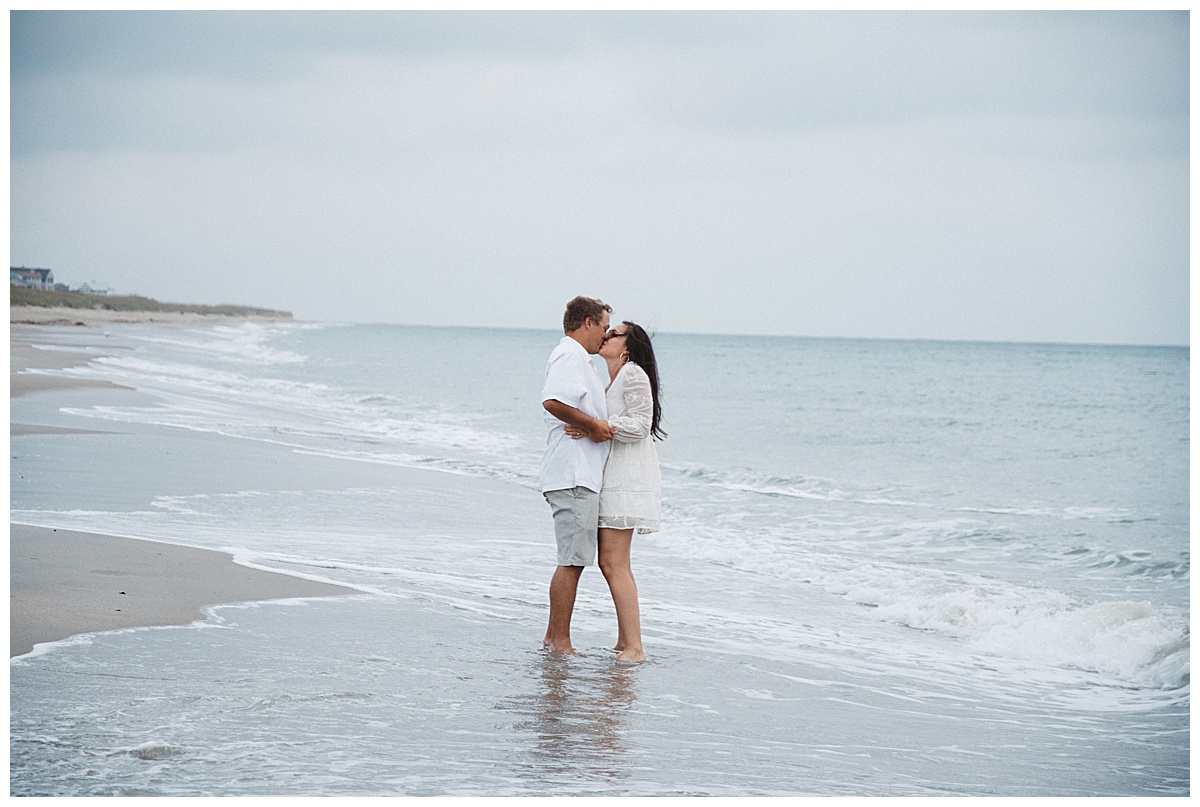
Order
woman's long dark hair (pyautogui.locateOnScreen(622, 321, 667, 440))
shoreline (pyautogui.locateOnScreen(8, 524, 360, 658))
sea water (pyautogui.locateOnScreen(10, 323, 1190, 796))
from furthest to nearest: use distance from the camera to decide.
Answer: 1. woman's long dark hair (pyautogui.locateOnScreen(622, 321, 667, 440))
2. shoreline (pyautogui.locateOnScreen(8, 524, 360, 658))
3. sea water (pyautogui.locateOnScreen(10, 323, 1190, 796))

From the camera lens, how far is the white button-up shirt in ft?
16.6

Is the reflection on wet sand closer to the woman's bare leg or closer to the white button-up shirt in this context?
the woman's bare leg

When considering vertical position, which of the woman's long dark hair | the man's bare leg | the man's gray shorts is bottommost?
the man's bare leg

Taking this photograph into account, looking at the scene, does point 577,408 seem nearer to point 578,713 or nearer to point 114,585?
point 578,713

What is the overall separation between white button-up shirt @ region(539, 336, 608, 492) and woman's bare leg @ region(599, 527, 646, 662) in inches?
11.6

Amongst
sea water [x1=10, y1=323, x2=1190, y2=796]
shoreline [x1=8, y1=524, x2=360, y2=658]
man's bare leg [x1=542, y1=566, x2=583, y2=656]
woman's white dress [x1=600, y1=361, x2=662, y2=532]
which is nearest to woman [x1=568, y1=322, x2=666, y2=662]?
woman's white dress [x1=600, y1=361, x2=662, y2=532]

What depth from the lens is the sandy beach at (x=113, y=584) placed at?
4836 mm

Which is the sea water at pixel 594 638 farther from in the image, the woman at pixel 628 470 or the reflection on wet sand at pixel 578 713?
the woman at pixel 628 470

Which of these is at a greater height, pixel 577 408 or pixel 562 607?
pixel 577 408

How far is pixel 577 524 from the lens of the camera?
5145mm

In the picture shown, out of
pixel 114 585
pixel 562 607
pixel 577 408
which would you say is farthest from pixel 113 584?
pixel 577 408

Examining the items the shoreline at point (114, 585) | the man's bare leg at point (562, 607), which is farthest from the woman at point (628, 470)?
the shoreline at point (114, 585)

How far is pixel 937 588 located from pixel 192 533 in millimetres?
5281

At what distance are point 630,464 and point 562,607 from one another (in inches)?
30.7
